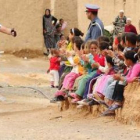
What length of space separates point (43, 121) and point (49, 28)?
50.1 ft

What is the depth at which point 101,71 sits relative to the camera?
33.2 ft

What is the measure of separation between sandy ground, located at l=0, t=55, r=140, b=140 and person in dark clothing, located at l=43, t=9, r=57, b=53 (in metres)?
8.51

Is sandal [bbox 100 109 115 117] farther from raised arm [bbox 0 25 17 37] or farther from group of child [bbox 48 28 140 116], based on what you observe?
raised arm [bbox 0 25 17 37]

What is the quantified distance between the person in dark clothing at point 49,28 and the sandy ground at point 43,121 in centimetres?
851

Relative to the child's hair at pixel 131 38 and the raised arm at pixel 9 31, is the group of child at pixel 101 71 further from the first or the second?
the raised arm at pixel 9 31

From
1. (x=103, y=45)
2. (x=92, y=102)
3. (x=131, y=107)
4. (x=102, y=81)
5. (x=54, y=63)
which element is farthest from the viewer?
(x=54, y=63)

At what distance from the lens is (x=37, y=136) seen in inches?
344

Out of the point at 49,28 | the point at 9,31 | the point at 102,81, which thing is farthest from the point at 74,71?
the point at 49,28

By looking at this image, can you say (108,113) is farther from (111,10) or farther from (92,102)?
(111,10)

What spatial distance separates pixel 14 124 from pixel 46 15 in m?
15.0

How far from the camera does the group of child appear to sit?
30.5ft

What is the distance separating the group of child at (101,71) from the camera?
929 centimetres

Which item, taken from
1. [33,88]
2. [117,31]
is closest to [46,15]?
[117,31]

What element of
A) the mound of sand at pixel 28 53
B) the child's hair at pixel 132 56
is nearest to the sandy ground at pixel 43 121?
the child's hair at pixel 132 56
